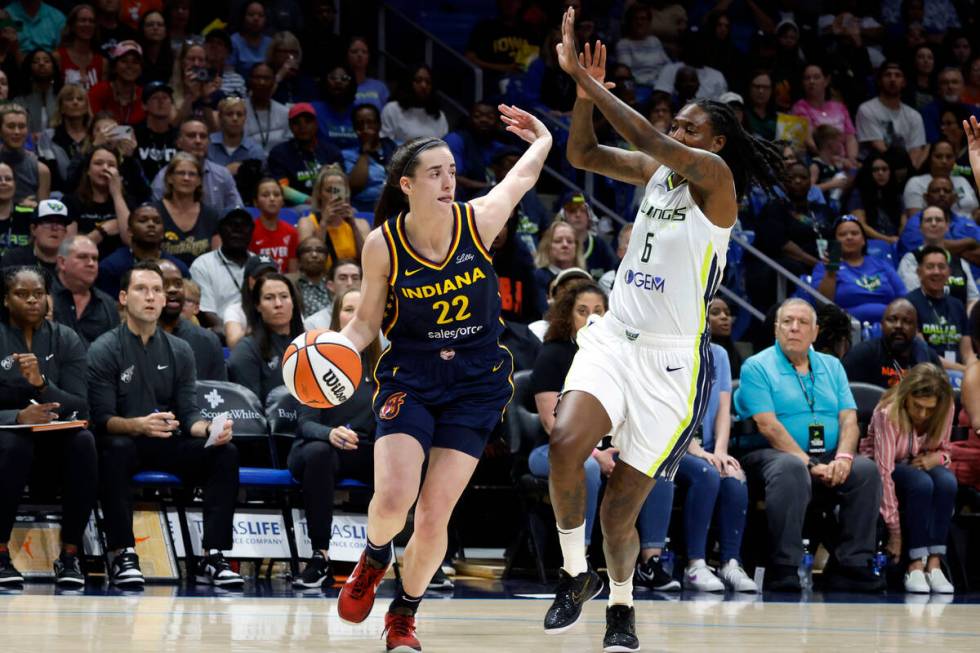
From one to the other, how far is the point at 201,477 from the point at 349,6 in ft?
24.3

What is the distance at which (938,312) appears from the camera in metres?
11.5

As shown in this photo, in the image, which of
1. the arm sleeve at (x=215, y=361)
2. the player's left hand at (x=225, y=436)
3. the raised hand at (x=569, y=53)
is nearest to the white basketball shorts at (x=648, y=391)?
the raised hand at (x=569, y=53)

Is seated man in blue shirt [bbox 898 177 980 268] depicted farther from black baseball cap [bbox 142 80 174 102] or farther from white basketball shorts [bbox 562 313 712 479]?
white basketball shorts [bbox 562 313 712 479]

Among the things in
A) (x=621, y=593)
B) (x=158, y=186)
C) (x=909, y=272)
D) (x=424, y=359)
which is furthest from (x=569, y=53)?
(x=909, y=272)

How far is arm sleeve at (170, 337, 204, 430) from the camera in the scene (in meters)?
8.36

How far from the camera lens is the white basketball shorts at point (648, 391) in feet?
17.7

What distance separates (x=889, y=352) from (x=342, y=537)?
4428mm

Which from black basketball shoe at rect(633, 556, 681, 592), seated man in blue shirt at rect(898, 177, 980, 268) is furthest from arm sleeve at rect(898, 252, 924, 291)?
black basketball shoe at rect(633, 556, 681, 592)

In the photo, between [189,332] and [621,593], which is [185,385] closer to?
[189,332]

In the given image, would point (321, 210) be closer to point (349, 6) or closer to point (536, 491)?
point (536, 491)

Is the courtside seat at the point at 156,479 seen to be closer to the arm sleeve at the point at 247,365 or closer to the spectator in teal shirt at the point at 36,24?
the arm sleeve at the point at 247,365

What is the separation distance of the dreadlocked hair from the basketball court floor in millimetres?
1957

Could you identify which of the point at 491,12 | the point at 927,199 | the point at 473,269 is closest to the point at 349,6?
the point at 491,12

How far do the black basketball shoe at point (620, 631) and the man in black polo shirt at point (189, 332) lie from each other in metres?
4.23
